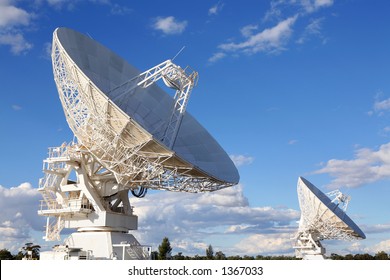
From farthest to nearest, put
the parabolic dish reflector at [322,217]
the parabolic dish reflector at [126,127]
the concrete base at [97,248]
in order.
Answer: the parabolic dish reflector at [322,217]
the concrete base at [97,248]
the parabolic dish reflector at [126,127]

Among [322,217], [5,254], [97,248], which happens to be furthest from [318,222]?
[5,254]

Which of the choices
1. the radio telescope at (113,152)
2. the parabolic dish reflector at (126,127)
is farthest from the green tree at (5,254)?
the parabolic dish reflector at (126,127)

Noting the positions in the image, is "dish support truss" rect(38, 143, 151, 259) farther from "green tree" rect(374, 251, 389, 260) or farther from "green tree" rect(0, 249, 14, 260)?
"green tree" rect(374, 251, 389, 260)

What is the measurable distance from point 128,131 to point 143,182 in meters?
4.40

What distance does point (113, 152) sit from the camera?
28906 mm

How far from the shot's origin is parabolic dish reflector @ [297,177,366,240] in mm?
45688

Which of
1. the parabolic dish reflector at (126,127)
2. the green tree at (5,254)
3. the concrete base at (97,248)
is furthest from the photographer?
the green tree at (5,254)

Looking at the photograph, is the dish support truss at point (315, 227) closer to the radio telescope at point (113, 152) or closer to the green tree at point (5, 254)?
the radio telescope at point (113, 152)

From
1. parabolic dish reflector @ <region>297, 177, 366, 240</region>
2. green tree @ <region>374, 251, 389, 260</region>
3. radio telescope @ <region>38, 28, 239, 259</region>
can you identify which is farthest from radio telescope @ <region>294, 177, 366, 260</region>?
green tree @ <region>374, 251, 389, 260</region>

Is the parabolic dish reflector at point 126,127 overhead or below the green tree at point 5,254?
overhead

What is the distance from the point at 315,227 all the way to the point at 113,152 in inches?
989

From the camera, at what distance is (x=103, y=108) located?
27.0 meters

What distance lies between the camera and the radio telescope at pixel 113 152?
27844 mm

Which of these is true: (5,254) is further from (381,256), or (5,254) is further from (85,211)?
(381,256)
